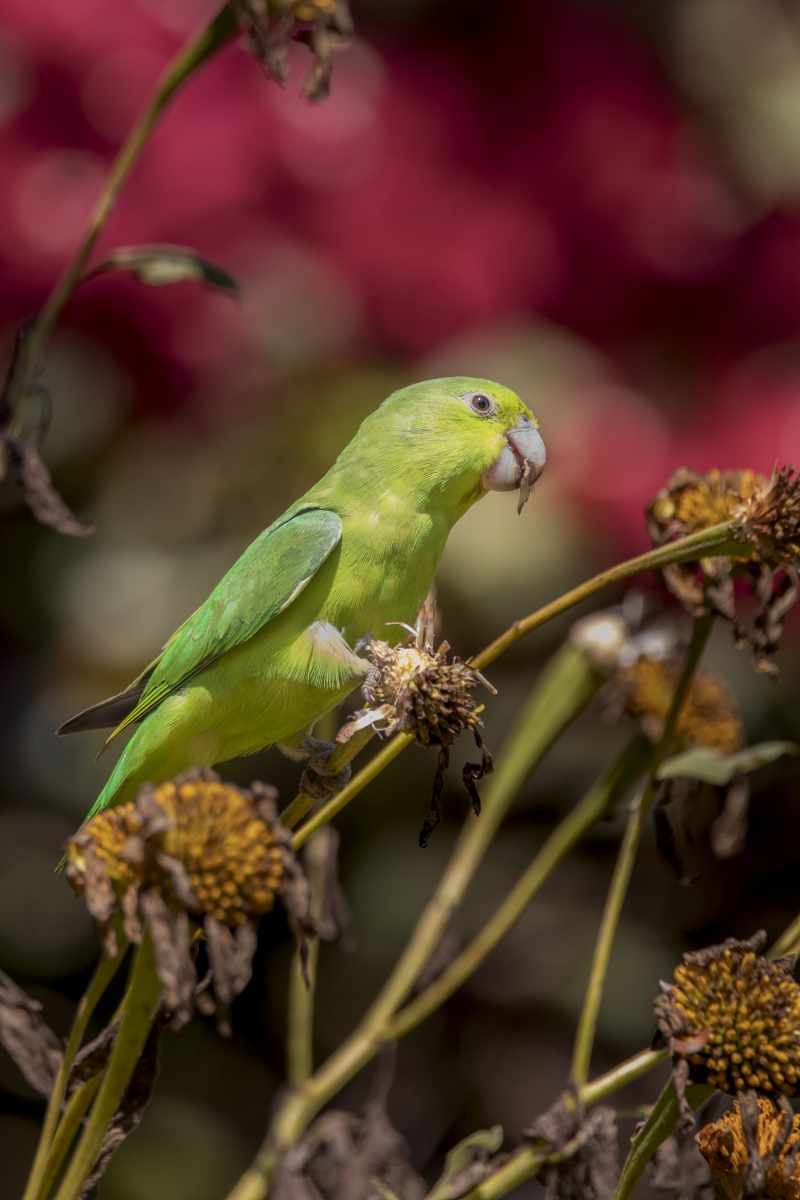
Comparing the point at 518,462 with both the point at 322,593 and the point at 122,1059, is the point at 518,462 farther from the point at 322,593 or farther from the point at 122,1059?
the point at 122,1059

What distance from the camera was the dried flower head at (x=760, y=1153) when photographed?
1.77 feet

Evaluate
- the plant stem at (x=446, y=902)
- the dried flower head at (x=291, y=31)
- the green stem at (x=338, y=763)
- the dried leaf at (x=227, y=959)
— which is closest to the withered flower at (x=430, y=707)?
the green stem at (x=338, y=763)

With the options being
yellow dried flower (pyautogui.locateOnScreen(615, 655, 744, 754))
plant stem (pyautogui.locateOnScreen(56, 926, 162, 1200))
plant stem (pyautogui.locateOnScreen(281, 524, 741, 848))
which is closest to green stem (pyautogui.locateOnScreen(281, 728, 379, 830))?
plant stem (pyautogui.locateOnScreen(281, 524, 741, 848))

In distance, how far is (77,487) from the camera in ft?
5.12

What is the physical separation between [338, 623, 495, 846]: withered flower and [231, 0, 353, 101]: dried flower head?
0.32 metres

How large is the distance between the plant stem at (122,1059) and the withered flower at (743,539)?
0.37 meters

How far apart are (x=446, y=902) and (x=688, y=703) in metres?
0.25

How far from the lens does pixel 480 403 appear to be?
2.83ft

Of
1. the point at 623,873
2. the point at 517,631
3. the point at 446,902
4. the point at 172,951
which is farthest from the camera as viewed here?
the point at 446,902

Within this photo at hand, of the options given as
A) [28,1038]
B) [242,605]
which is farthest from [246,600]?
[28,1038]

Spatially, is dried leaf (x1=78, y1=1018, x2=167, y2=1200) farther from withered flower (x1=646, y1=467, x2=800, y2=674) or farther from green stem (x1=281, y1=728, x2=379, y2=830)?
withered flower (x1=646, y1=467, x2=800, y2=674)

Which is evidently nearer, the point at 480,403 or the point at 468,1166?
the point at 468,1166

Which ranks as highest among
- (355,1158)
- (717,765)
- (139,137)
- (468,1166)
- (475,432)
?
(139,137)

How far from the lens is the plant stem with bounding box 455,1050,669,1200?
580mm
